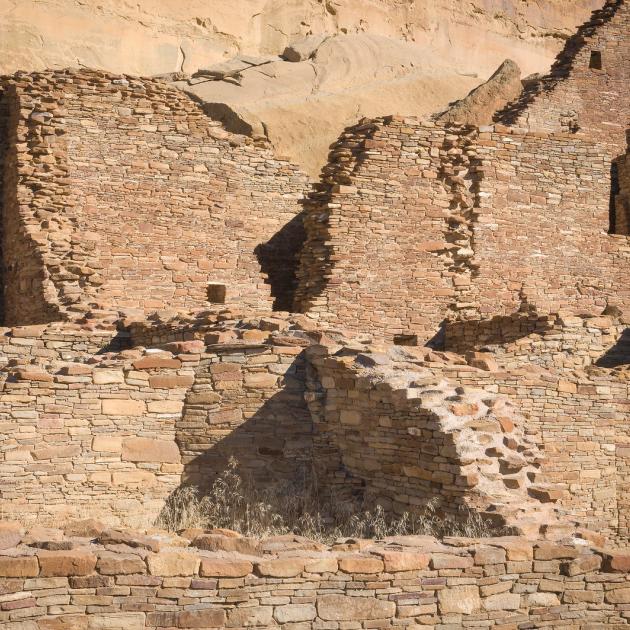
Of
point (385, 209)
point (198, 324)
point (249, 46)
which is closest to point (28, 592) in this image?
point (198, 324)

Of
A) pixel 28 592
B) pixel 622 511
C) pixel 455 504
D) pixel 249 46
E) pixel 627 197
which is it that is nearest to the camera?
pixel 28 592

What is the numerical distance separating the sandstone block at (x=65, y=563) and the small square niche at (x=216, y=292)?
10408 mm

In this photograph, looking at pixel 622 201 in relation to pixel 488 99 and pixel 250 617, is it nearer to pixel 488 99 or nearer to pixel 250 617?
pixel 488 99

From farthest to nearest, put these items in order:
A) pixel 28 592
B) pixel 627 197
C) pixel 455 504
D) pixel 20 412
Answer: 1. pixel 627 197
2. pixel 20 412
3. pixel 455 504
4. pixel 28 592

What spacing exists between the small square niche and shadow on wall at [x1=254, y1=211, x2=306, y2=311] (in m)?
1.20

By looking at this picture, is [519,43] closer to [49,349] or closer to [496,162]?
[496,162]

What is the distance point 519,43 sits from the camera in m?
36.6

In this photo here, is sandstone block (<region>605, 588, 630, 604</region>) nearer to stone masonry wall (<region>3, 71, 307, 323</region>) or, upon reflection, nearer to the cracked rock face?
stone masonry wall (<region>3, 71, 307, 323</region>)

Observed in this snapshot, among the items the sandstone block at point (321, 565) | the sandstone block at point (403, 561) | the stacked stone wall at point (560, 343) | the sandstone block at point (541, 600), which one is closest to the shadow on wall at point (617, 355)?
the stacked stone wall at point (560, 343)

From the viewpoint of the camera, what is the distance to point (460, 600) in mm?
6883

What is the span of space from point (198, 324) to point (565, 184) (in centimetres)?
881

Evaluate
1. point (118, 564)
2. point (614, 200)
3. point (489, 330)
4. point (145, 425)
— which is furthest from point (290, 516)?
point (614, 200)

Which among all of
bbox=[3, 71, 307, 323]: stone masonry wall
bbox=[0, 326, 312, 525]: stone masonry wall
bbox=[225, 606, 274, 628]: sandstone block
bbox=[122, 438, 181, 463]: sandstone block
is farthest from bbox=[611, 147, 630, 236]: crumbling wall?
bbox=[225, 606, 274, 628]: sandstone block

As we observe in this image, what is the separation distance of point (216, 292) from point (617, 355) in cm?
607
